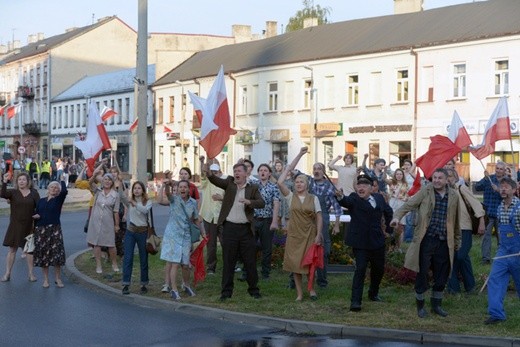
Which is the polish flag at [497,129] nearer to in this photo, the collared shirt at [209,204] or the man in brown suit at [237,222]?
the collared shirt at [209,204]

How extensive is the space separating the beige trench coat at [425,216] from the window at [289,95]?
150ft

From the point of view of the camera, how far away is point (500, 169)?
1620cm

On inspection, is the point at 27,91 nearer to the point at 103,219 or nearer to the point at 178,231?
the point at 103,219

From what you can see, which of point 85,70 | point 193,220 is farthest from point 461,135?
point 85,70

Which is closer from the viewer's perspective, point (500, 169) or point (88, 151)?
point (500, 169)

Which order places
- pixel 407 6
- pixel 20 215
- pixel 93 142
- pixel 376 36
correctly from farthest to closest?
pixel 407 6
pixel 376 36
pixel 93 142
pixel 20 215

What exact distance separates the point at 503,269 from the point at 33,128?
86180mm

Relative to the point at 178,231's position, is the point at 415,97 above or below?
above

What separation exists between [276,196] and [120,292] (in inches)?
104

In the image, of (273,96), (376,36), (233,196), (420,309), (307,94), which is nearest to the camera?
(420,309)

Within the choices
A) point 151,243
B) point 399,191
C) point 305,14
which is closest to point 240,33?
point 305,14

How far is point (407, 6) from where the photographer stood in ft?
193

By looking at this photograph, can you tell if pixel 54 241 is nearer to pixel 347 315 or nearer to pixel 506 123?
pixel 347 315

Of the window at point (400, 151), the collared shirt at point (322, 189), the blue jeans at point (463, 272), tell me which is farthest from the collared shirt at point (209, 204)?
A: the window at point (400, 151)
